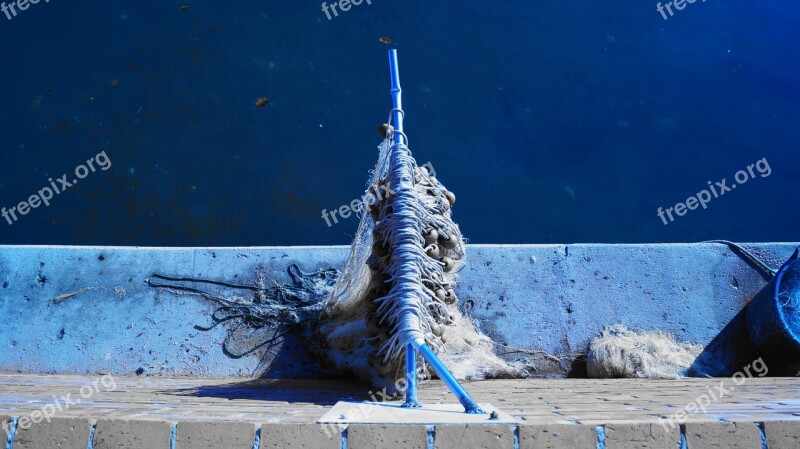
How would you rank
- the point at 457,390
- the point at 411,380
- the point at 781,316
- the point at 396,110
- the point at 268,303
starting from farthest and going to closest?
the point at 268,303
the point at 781,316
the point at 396,110
the point at 411,380
the point at 457,390

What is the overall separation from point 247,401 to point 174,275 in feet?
4.19

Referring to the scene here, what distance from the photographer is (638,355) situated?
2764mm

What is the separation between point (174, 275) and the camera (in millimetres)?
2979

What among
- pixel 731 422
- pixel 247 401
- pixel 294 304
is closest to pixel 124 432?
pixel 247 401

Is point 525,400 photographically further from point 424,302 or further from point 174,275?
point 174,275
